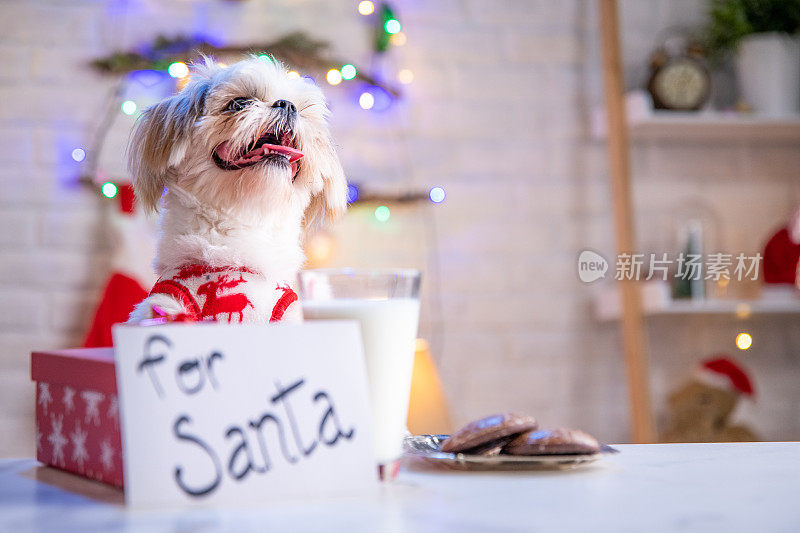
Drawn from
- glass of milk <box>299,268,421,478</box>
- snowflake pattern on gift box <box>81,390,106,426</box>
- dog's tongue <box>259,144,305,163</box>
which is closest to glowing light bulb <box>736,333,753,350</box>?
dog's tongue <box>259,144,305,163</box>

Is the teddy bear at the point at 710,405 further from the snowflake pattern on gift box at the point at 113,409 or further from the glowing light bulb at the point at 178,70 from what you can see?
the snowflake pattern on gift box at the point at 113,409

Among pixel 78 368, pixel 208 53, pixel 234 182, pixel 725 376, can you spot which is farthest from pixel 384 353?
pixel 725 376

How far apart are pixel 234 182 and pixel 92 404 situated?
2.05 feet

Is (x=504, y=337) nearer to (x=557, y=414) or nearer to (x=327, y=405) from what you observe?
(x=557, y=414)

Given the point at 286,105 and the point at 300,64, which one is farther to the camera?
the point at 300,64

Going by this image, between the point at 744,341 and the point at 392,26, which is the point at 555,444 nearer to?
the point at 392,26

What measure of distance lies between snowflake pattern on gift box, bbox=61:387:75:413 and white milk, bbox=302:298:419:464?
0.21 m

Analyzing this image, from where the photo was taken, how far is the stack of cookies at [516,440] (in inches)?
24.9

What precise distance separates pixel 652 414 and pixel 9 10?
2158 mm

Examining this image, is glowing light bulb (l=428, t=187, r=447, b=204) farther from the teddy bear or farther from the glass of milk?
the glass of milk

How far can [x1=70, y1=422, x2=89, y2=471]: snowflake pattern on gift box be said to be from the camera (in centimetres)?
63

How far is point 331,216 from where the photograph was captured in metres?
1.43

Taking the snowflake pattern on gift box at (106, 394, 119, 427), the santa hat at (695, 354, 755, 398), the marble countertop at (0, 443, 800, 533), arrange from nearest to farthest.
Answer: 1. the marble countertop at (0, 443, 800, 533)
2. the snowflake pattern on gift box at (106, 394, 119, 427)
3. the santa hat at (695, 354, 755, 398)

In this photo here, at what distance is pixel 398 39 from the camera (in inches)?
96.1
